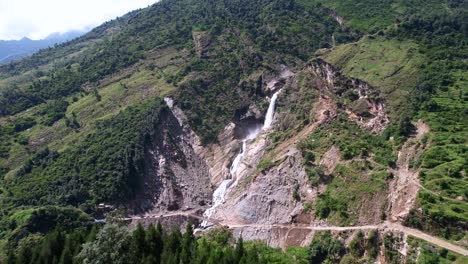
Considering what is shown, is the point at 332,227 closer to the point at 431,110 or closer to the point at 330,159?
the point at 330,159

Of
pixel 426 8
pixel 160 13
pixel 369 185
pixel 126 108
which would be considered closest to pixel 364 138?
pixel 369 185

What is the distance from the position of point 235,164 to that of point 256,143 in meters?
7.21

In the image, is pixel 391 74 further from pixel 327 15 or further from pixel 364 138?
pixel 327 15

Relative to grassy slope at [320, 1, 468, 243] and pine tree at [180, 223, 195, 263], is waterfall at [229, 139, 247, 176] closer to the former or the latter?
grassy slope at [320, 1, 468, 243]

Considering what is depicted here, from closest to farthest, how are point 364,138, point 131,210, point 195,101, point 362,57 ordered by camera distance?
point 364,138 → point 131,210 → point 362,57 → point 195,101

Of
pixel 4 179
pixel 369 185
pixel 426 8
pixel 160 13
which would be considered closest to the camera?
pixel 369 185

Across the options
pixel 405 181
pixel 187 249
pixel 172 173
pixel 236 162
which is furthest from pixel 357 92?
pixel 187 249

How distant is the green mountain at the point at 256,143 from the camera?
6091cm

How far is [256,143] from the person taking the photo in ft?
332

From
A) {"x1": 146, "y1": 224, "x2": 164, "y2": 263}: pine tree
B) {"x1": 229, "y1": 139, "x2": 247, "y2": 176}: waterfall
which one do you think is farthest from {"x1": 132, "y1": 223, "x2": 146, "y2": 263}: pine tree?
{"x1": 229, "y1": 139, "x2": 247, "y2": 176}: waterfall

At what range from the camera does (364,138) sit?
8231cm

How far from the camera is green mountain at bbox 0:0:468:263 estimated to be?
60.9 meters

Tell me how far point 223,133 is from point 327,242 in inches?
1907

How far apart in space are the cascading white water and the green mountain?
44 centimetres
